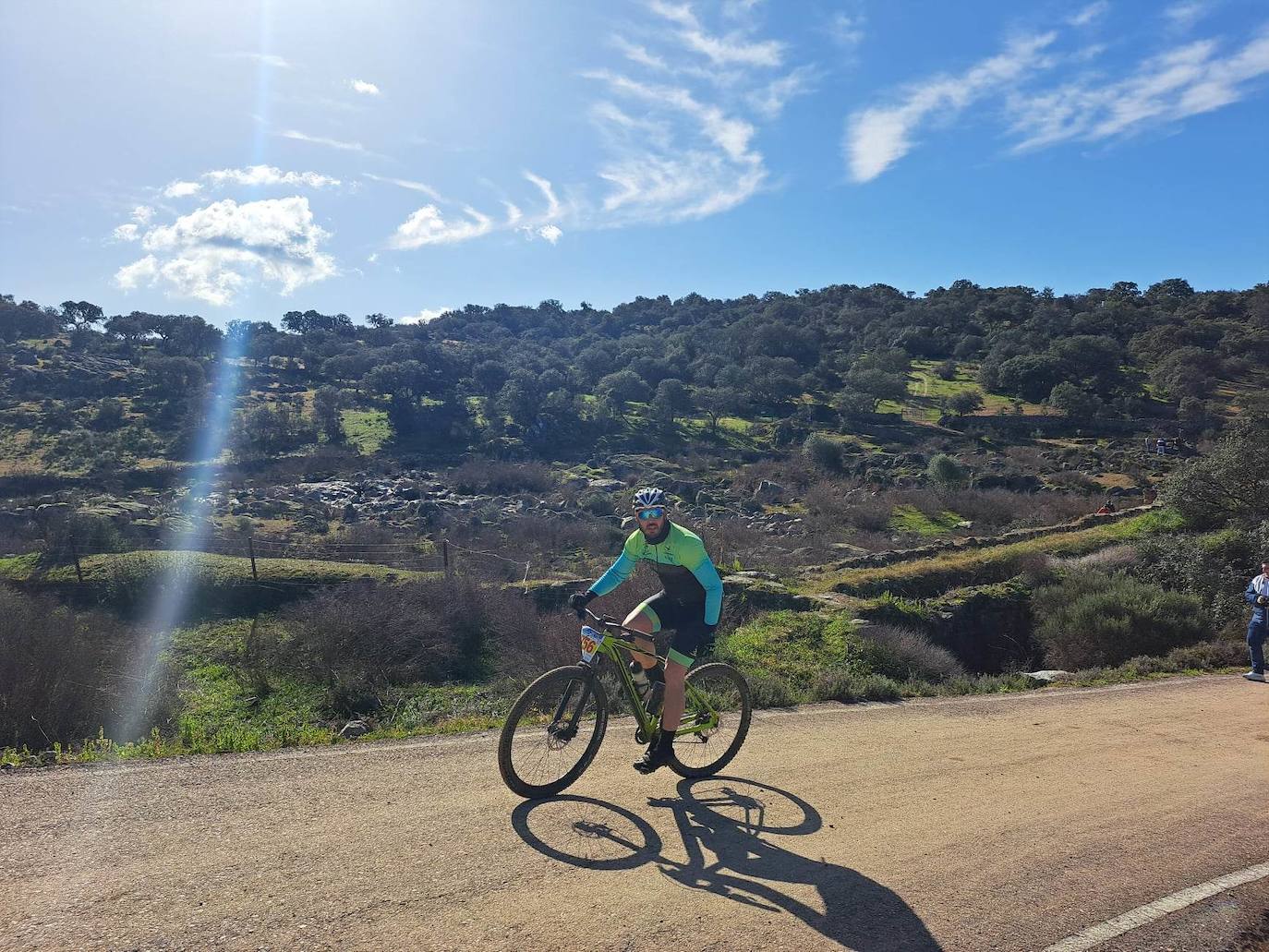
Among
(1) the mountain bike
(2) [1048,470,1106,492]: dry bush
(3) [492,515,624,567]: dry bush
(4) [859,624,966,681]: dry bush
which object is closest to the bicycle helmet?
(1) the mountain bike

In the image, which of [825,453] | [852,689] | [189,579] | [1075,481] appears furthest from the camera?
[825,453]

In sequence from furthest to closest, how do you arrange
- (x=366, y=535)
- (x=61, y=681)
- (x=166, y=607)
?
(x=366, y=535) < (x=166, y=607) < (x=61, y=681)

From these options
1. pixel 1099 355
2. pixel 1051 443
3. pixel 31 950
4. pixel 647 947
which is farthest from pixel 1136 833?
pixel 1099 355

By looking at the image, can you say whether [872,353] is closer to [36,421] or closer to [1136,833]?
[36,421]

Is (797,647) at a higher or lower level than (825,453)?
lower

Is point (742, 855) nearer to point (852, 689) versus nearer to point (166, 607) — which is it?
point (852, 689)

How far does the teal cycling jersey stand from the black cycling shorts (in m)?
0.06

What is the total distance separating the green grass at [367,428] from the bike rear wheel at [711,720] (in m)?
53.2

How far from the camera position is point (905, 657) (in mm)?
11000

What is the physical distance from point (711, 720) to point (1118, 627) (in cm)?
1040

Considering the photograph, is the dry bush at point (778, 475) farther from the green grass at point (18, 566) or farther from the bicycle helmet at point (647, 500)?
the bicycle helmet at point (647, 500)

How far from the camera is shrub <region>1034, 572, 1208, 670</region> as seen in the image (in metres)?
12.6

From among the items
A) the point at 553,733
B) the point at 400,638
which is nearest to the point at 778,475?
the point at 400,638

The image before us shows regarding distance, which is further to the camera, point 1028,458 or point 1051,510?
point 1028,458
